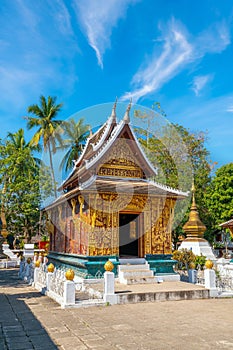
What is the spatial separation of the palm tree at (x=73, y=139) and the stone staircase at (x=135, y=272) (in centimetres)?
1986

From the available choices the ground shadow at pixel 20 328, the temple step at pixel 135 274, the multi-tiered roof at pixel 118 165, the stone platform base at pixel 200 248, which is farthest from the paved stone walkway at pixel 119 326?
the stone platform base at pixel 200 248

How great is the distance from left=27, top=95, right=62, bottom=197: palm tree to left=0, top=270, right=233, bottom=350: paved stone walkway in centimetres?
2296

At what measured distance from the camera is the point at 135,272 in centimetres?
1171

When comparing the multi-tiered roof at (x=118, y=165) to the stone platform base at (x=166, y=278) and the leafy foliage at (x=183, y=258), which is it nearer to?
the stone platform base at (x=166, y=278)

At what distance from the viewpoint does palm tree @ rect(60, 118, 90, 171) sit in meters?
31.9

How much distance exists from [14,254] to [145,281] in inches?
658

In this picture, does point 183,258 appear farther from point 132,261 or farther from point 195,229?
point 195,229

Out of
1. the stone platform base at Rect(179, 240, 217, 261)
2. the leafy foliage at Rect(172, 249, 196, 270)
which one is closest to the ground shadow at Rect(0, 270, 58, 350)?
the leafy foliage at Rect(172, 249, 196, 270)

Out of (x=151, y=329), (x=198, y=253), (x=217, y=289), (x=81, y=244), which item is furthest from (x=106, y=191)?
(x=198, y=253)

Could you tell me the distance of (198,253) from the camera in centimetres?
2128

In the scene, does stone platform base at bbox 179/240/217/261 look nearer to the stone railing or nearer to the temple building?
the temple building

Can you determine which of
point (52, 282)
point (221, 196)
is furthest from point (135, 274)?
point (221, 196)

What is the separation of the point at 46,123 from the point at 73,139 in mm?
3043

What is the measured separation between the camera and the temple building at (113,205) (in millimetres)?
11883
